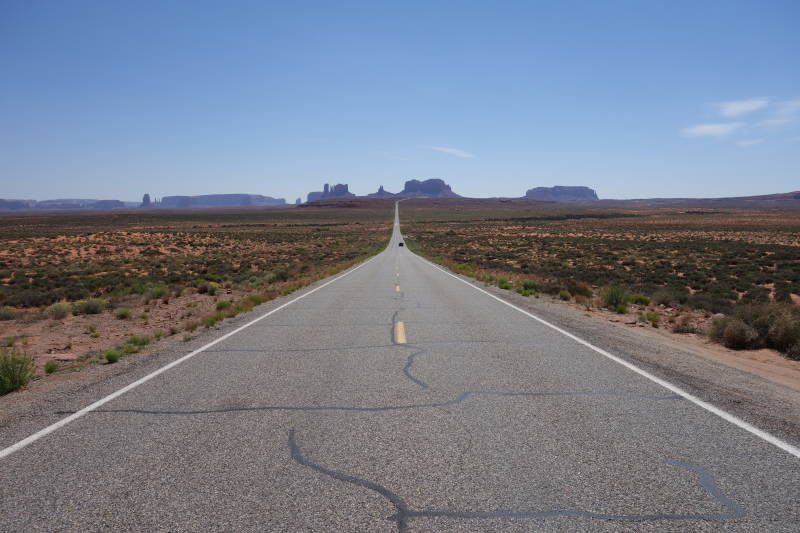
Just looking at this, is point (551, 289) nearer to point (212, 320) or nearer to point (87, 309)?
point (212, 320)

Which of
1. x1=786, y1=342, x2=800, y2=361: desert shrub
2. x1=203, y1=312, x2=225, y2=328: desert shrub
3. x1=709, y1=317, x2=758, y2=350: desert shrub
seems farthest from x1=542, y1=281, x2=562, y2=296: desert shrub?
x1=203, y1=312, x2=225, y2=328: desert shrub

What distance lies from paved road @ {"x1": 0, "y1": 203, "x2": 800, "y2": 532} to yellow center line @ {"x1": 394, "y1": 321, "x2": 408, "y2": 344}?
1781 mm

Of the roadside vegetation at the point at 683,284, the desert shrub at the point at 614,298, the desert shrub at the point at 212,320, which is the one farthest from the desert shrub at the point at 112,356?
the desert shrub at the point at 614,298

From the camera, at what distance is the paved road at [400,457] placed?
326 centimetres

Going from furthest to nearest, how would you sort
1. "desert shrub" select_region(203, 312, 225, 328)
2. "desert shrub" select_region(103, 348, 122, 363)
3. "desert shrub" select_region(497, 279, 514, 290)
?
"desert shrub" select_region(497, 279, 514, 290)
"desert shrub" select_region(203, 312, 225, 328)
"desert shrub" select_region(103, 348, 122, 363)

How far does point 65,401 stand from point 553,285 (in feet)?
55.9

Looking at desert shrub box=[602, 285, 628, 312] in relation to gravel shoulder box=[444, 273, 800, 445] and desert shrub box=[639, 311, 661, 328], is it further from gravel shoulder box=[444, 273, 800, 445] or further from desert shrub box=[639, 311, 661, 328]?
gravel shoulder box=[444, 273, 800, 445]

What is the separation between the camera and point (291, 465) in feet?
13.1

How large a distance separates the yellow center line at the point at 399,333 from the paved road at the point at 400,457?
178 cm

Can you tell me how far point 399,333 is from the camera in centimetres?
1002

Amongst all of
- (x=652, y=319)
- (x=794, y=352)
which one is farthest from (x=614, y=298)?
(x=794, y=352)

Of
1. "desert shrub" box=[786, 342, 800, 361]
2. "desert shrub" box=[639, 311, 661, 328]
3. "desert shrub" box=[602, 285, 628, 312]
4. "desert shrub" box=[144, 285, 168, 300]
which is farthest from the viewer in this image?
"desert shrub" box=[144, 285, 168, 300]

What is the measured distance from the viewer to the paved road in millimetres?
3256

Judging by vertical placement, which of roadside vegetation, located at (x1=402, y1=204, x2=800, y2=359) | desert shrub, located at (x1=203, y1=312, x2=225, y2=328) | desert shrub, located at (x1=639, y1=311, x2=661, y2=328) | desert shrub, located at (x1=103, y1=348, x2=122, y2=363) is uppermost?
desert shrub, located at (x1=103, y1=348, x2=122, y2=363)
